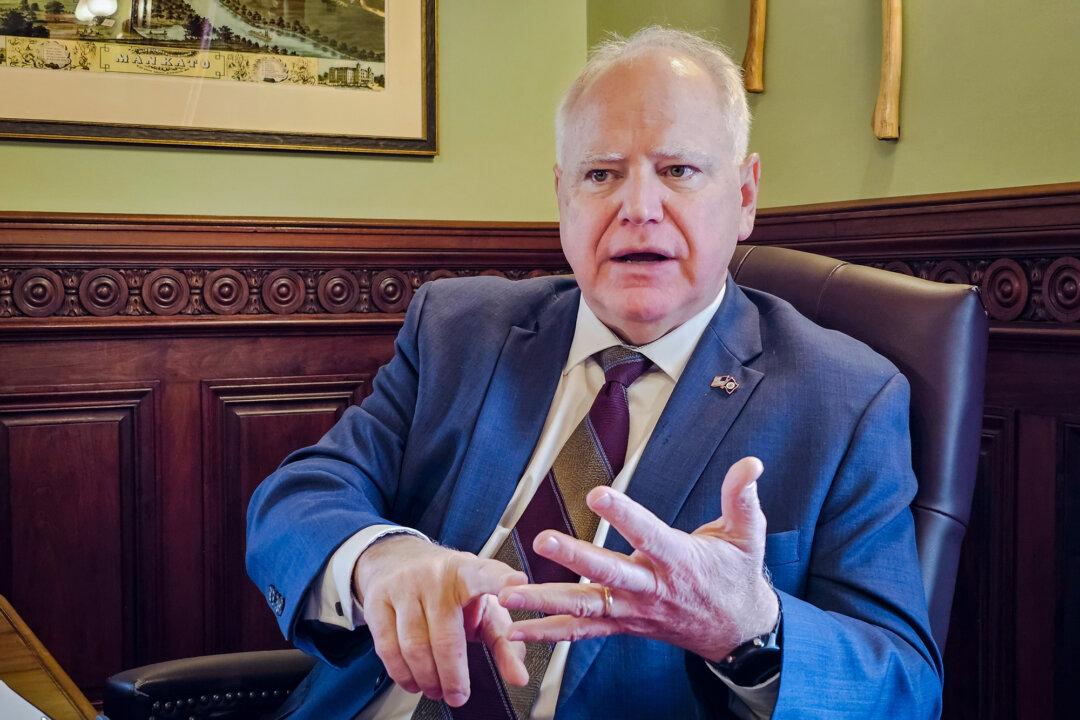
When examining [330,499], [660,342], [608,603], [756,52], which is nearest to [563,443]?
[660,342]

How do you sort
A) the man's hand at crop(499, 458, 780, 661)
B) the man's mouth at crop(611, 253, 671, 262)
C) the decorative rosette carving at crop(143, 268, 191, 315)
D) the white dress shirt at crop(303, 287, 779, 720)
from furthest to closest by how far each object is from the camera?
1. the decorative rosette carving at crop(143, 268, 191, 315)
2. the man's mouth at crop(611, 253, 671, 262)
3. the white dress shirt at crop(303, 287, 779, 720)
4. the man's hand at crop(499, 458, 780, 661)

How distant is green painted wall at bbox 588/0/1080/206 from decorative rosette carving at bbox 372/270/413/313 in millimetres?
1048

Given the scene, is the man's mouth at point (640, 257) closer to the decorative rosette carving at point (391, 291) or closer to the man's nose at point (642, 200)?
the man's nose at point (642, 200)

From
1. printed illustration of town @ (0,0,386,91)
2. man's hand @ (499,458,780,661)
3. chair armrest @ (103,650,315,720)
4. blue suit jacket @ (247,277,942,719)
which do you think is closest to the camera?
man's hand @ (499,458,780,661)

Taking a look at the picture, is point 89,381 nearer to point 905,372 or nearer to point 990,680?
point 905,372

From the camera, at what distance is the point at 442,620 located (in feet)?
3.23

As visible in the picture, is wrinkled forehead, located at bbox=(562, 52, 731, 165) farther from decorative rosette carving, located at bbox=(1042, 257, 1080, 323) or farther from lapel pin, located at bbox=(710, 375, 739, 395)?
decorative rosette carving, located at bbox=(1042, 257, 1080, 323)

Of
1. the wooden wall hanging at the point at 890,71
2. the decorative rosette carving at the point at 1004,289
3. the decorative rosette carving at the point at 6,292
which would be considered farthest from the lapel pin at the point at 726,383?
the decorative rosette carving at the point at 6,292

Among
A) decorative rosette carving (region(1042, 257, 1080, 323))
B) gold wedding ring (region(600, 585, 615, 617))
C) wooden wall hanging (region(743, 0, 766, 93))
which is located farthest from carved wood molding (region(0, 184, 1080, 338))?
gold wedding ring (region(600, 585, 615, 617))

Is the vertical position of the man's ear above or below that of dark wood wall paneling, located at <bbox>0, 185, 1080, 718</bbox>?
above

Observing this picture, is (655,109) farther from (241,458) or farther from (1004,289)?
(241,458)

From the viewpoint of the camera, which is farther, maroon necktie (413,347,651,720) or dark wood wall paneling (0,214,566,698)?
dark wood wall paneling (0,214,566,698)

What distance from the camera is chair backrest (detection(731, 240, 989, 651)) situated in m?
1.33

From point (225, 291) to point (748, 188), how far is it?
61.5 inches
